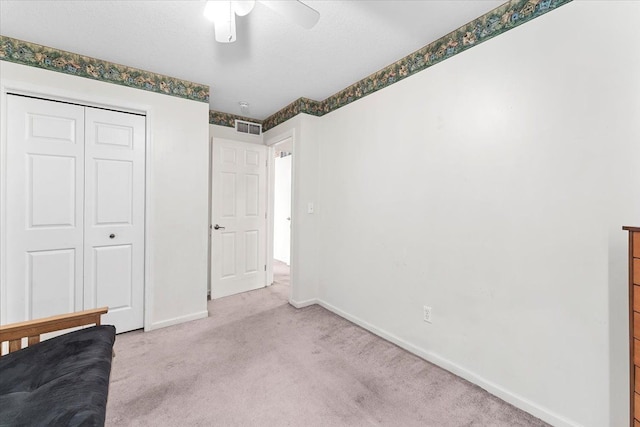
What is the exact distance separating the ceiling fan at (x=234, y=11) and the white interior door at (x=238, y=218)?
7.57 feet

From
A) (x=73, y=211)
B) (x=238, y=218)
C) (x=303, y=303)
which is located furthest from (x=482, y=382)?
(x=73, y=211)

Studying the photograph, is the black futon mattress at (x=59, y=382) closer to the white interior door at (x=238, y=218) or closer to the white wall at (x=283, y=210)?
the white interior door at (x=238, y=218)

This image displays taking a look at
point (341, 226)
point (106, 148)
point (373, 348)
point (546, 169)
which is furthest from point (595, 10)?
point (106, 148)

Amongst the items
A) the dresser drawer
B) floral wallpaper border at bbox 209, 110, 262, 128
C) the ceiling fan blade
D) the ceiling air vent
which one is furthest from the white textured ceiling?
the dresser drawer

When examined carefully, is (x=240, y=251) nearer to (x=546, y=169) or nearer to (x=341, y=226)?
(x=341, y=226)

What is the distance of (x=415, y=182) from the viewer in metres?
2.23

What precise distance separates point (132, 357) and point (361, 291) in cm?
201

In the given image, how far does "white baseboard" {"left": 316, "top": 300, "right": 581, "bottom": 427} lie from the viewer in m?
1.50

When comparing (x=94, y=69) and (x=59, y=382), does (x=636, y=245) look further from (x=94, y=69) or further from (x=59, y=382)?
(x=94, y=69)

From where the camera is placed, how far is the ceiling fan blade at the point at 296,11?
1250 millimetres

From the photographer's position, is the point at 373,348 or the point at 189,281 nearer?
the point at 373,348

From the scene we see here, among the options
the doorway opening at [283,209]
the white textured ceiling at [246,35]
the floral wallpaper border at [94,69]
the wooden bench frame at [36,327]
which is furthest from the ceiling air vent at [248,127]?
the wooden bench frame at [36,327]

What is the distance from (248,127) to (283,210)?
7.46 feet

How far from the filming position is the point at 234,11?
1304 millimetres
